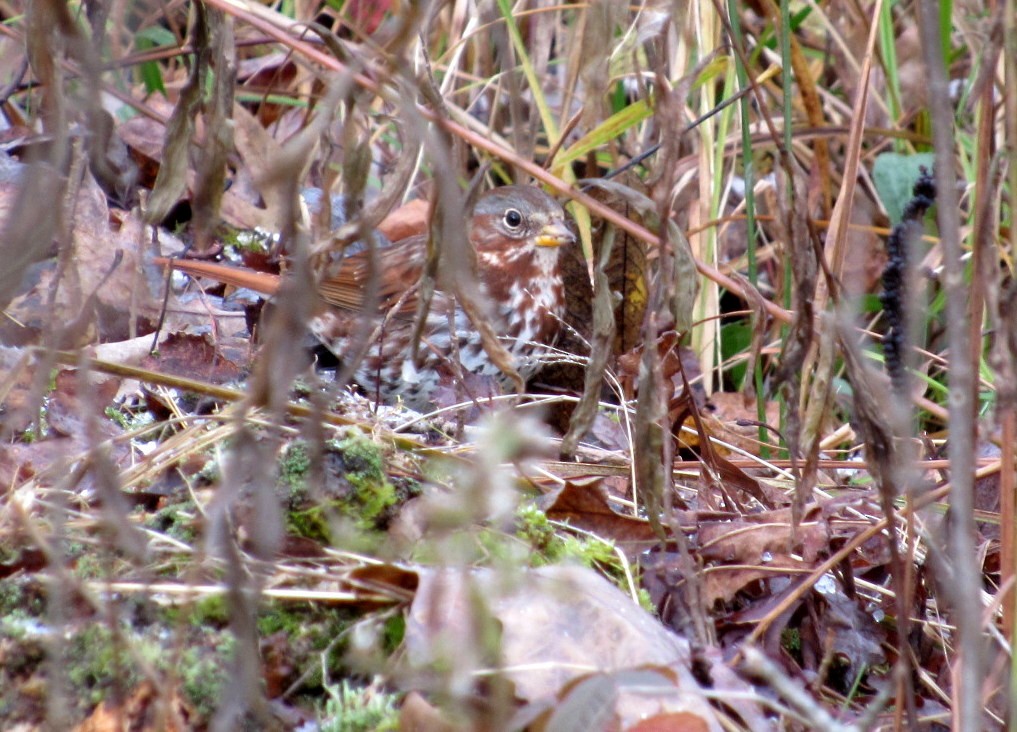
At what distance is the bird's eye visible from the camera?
4.22 metres

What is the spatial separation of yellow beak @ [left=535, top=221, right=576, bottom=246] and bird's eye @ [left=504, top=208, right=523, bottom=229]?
150mm

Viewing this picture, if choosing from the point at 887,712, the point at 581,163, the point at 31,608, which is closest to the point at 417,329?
the point at 31,608

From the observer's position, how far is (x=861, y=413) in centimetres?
149

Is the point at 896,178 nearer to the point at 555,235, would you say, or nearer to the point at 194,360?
the point at 555,235

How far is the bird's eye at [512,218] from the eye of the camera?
422 cm

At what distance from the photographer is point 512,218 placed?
4.25 m

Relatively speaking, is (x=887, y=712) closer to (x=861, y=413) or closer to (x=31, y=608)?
(x=861, y=413)

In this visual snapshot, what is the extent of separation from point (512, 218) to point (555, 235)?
0.29m

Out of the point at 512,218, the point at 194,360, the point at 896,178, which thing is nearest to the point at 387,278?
the point at 512,218

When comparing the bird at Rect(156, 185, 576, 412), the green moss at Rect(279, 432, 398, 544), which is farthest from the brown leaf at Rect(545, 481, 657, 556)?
the bird at Rect(156, 185, 576, 412)

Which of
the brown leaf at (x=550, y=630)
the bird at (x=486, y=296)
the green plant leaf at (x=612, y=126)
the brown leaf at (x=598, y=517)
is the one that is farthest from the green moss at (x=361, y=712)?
the bird at (x=486, y=296)

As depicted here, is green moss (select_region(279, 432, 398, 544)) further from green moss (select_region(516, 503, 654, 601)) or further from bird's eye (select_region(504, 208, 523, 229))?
bird's eye (select_region(504, 208, 523, 229))

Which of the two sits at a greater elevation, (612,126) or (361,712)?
(612,126)

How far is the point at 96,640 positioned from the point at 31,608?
153 millimetres
